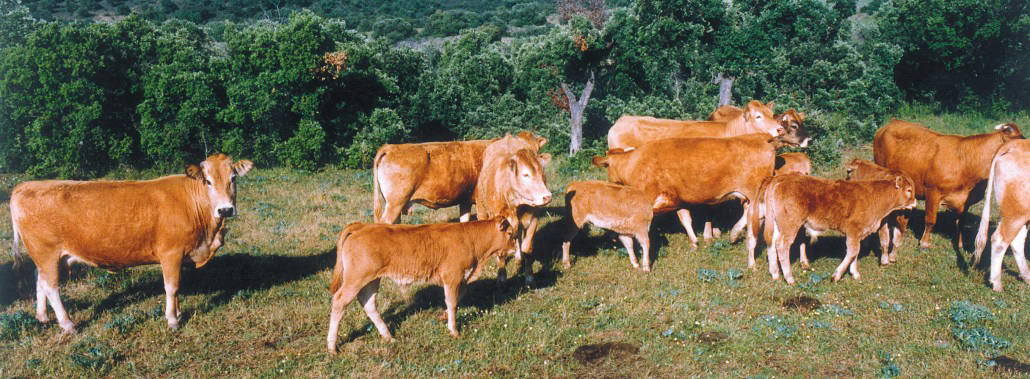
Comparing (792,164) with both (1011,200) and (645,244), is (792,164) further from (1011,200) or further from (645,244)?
(645,244)

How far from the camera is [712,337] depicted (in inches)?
347

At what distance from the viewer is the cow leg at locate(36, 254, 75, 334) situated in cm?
878

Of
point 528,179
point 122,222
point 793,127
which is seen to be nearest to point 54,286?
point 122,222

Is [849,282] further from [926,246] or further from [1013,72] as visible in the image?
[1013,72]

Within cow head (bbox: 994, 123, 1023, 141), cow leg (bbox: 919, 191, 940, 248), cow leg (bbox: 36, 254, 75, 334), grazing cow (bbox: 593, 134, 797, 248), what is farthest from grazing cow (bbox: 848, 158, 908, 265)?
cow leg (bbox: 36, 254, 75, 334)

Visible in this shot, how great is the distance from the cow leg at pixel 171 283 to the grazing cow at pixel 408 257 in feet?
8.10

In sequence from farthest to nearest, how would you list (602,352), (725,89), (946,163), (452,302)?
(725,89), (946,163), (452,302), (602,352)

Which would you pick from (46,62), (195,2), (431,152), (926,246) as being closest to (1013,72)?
(926,246)

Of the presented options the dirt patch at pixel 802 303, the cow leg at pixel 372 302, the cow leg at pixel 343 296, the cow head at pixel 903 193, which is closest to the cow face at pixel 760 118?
the cow head at pixel 903 193

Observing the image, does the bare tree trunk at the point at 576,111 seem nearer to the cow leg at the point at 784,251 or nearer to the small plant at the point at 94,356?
the cow leg at the point at 784,251

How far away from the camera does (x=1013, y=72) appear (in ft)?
91.7

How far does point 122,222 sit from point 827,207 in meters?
10.4

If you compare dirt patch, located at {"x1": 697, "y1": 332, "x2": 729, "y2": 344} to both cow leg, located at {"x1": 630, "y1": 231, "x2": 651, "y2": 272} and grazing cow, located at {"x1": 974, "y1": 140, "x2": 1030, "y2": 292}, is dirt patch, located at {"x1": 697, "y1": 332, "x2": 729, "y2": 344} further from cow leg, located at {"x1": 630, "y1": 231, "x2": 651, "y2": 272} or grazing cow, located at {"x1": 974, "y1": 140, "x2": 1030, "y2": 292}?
grazing cow, located at {"x1": 974, "y1": 140, "x2": 1030, "y2": 292}

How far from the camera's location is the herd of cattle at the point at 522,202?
28.3 feet
